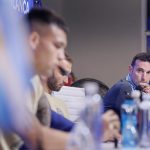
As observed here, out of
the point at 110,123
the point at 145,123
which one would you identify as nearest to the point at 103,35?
the point at 145,123

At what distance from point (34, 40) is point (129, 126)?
58cm

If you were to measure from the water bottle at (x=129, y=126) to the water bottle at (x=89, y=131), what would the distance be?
23cm

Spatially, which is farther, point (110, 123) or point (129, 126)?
point (129, 126)

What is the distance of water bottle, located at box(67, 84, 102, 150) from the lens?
4.33ft

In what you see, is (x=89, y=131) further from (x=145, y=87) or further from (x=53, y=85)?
(x=145, y=87)

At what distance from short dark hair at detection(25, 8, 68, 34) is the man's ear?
0.03m

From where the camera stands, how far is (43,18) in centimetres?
137

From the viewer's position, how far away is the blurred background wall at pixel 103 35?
5.30m

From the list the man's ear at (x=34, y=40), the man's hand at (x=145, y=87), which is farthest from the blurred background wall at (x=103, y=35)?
the man's ear at (x=34, y=40)

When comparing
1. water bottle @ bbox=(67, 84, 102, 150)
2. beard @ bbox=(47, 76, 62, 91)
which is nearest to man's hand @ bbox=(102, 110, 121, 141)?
water bottle @ bbox=(67, 84, 102, 150)

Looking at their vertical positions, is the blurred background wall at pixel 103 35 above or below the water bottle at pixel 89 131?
below

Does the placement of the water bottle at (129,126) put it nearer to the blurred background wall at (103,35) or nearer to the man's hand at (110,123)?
the man's hand at (110,123)

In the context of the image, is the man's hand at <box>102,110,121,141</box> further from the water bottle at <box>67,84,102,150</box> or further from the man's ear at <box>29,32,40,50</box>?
the man's ear at <box>29,32,40,50</box>

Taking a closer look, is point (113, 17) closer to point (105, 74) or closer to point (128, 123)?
point (105, 74)
